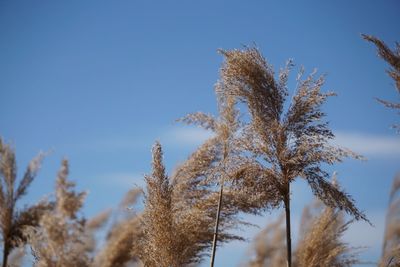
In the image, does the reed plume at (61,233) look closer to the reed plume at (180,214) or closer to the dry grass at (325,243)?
the reed plume at (180,214)

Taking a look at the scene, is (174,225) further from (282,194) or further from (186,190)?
(282,194)

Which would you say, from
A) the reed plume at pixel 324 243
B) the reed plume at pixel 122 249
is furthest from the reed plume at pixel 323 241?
the reed plume at pixel 122 249

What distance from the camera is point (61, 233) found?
7.35m

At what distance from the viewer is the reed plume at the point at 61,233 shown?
6.58 m

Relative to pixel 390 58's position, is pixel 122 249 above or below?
below

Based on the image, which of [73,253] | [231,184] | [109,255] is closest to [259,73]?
[231,184]

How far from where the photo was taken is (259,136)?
5.43m

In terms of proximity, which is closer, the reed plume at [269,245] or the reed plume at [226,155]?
the reed plume at [226,155]

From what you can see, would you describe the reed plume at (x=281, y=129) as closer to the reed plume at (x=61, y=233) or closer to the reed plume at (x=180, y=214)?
the reed plume at (x=180, y=214)

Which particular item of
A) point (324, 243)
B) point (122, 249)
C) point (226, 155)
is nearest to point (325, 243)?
point (324, 243)

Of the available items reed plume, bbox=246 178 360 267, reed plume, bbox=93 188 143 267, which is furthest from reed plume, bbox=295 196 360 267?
reed plume, bbox=93 188 143 267

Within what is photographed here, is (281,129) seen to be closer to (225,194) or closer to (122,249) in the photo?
(225,194)

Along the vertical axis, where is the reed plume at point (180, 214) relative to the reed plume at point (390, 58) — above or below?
below

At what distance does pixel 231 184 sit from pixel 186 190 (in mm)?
1751
